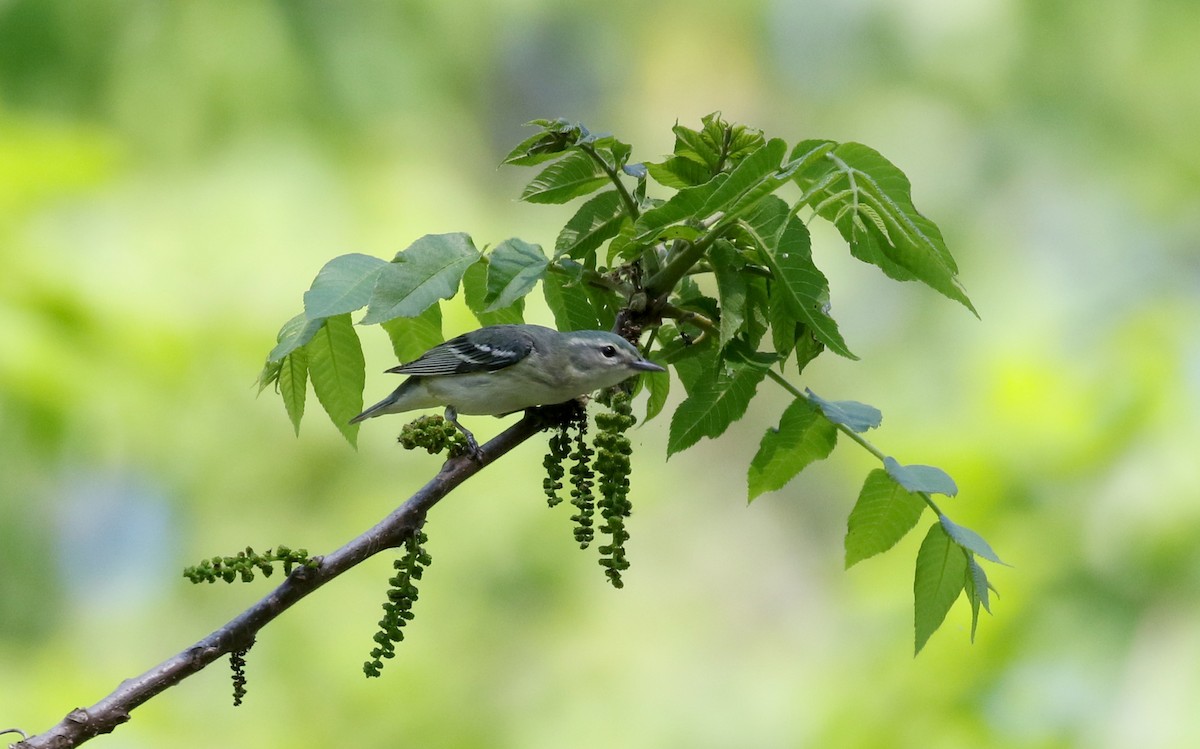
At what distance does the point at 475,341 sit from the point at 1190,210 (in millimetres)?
6744

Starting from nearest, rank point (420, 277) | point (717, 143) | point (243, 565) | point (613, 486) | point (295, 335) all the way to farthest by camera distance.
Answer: point (243, 565) < point (613, 486) < point (420, 277) < point (295, 335) < point (717, 143)

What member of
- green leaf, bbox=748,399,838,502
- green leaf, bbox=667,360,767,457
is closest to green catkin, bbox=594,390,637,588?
green leaf, bbox=667,360,767,457

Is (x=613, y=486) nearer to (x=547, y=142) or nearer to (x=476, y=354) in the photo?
(x=547, y=142)

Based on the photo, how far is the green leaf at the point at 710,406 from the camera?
8.18 feet

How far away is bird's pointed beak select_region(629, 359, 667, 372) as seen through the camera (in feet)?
8.61

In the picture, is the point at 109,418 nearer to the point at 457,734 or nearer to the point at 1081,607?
the point at 457,734

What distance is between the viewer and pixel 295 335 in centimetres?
235

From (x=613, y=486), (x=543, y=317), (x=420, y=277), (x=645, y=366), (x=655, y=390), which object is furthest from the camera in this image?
(x=543, y=317)

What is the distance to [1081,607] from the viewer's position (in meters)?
5.88

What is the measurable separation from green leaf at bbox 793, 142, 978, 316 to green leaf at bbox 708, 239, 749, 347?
0.20 meters

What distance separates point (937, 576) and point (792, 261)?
2.65 feet

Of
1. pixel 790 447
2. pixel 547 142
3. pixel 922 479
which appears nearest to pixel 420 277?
pixel 547 142

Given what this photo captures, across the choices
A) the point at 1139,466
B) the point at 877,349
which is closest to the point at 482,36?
the point at 877,349

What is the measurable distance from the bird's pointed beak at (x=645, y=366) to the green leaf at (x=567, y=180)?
0.41 m
